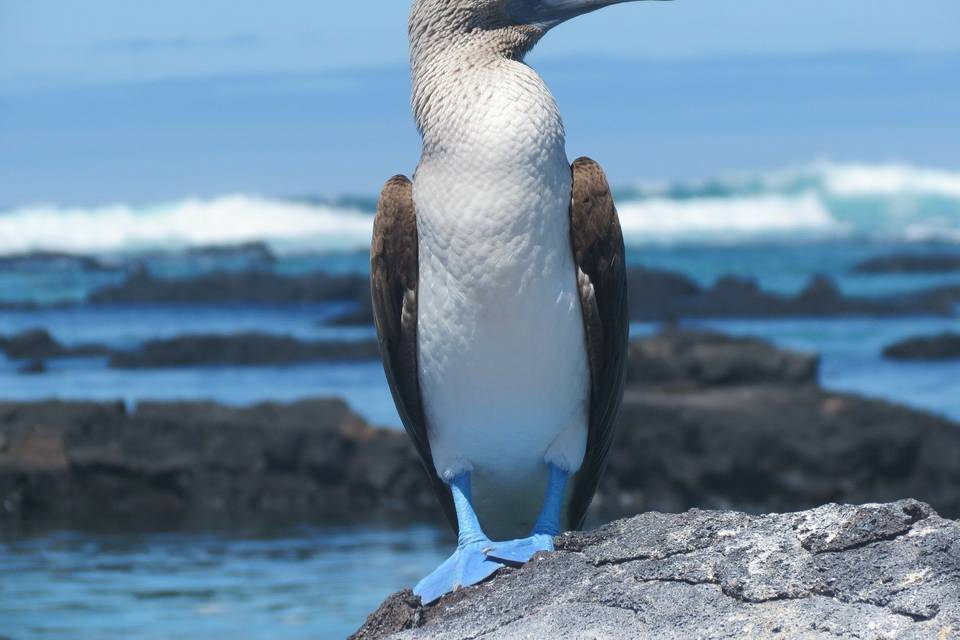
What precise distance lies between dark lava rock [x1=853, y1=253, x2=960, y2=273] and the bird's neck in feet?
149

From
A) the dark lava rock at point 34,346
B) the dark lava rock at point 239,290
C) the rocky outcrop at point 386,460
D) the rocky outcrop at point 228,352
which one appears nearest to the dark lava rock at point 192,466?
the rocky outcrop at point 386,460

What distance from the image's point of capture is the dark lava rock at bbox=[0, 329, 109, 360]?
28.1 metres

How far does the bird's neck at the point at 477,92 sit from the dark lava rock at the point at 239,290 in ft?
113

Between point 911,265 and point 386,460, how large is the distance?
3791 cm

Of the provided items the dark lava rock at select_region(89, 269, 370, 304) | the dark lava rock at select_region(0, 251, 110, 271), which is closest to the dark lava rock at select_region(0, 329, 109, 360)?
the dark lava rock at select_region(89, 269, 370, 304)

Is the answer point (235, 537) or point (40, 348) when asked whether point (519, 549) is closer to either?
point (235, 537)

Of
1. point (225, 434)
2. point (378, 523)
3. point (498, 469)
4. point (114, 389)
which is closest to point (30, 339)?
point (114, 389)

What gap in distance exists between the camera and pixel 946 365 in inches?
989

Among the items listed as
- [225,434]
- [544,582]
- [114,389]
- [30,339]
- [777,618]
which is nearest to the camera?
[777,618]

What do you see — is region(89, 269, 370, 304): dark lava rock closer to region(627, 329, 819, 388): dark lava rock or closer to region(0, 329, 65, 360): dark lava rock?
region(0, 329, 65, 360): dark lava rock

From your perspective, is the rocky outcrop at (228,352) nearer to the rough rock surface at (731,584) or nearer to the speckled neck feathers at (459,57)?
the speckled neck feathers at (459,57)

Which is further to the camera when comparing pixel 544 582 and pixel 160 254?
pixel 160 254

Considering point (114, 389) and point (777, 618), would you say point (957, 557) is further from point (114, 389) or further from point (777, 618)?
point (114, 389)

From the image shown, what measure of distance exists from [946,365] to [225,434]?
14727 mm
